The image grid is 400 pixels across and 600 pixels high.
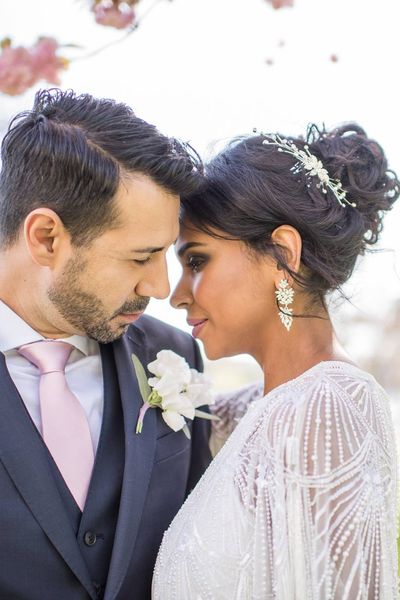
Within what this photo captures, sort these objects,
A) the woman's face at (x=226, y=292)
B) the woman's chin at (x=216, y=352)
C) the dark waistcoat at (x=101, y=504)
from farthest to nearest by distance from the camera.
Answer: the woman's chin at (x=216, y=352) → the woman's face at (x=226, y=292) → the dark waistcoat at (x=101, y=504)

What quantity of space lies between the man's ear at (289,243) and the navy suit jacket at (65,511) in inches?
27.6

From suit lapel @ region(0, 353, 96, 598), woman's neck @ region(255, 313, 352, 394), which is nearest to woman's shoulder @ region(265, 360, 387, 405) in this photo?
woman's neck @ region(255, 313, 352, 394)

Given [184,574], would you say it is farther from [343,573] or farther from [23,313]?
[23,313]

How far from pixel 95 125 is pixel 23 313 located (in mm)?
706

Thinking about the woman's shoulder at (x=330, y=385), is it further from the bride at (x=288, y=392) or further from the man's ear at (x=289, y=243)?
the man's ear at (x=289, y=243)

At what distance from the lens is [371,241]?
310 centimetres

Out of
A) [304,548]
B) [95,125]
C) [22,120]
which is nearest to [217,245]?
[95,125]

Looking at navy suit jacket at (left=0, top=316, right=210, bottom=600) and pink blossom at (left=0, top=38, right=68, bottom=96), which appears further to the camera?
pink blossom at (left=0, top=38, right=68, bottom=96)

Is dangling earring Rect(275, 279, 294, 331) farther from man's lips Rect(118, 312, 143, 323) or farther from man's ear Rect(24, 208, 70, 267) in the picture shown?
man's ear Rect(24, 208, 70, 267)

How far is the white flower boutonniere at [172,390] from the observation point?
293 cm

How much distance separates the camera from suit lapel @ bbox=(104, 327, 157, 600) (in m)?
2.55

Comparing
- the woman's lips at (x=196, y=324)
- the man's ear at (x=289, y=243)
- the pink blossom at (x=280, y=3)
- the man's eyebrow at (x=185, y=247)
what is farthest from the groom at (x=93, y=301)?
the pink blossom at (x=280, y=3)

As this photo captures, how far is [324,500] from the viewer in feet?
7.74

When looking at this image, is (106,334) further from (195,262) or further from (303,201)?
(303,201)
